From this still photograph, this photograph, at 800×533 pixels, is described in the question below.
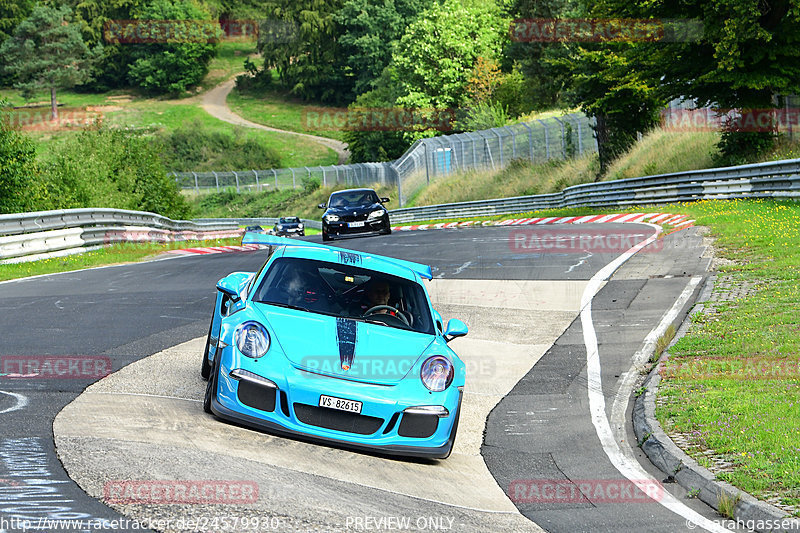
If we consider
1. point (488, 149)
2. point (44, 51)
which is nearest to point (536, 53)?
point (488, 149)

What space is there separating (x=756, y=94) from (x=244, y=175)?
63535 mm

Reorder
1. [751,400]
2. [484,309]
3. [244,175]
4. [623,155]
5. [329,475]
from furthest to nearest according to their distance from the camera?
[244,175], [623,155], [484,309], [751,400], [329,475]

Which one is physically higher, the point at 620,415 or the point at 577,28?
the point at 577,28

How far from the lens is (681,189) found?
30.0 m

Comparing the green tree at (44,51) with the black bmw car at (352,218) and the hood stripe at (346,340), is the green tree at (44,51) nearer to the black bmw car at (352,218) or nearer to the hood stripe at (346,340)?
the black bmw car at (352,218)

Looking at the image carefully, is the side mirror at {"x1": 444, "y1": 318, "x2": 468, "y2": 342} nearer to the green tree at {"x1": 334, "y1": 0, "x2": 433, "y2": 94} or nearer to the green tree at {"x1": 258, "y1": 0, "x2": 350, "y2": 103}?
the green tree at {"x1": 334, "y1": 0, "x2": 433, "y2": 94}

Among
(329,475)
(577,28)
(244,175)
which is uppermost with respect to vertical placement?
(577,28)

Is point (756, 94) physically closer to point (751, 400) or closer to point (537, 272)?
point (537, 272)

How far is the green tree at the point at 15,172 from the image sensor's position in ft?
97.9

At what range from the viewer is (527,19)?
247 feet

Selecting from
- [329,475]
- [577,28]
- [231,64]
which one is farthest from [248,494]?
[231,64]

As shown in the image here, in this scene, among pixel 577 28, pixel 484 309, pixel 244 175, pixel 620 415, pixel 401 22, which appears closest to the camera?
pixel 620 415

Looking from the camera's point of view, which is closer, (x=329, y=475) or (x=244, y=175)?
(x=329, y=475)

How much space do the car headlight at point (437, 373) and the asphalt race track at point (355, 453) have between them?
613 mm
